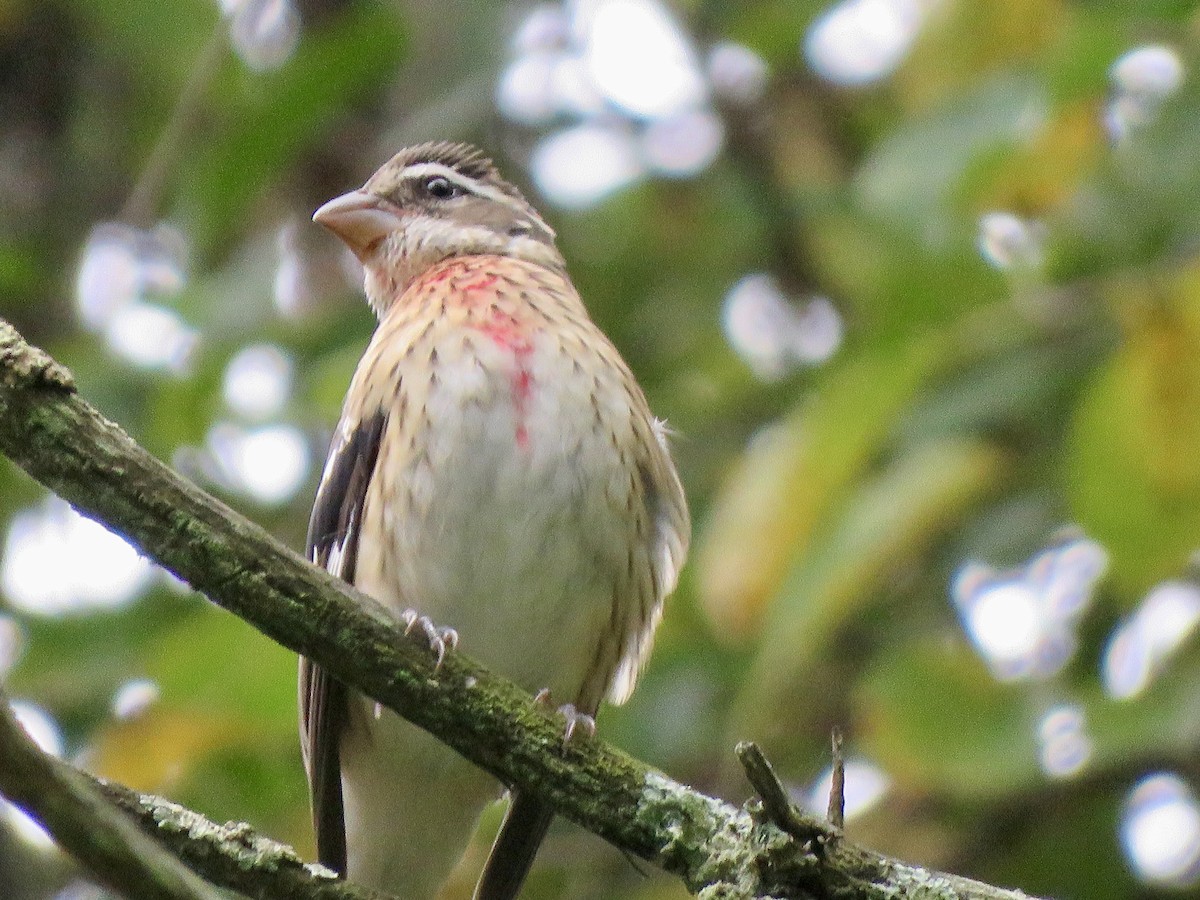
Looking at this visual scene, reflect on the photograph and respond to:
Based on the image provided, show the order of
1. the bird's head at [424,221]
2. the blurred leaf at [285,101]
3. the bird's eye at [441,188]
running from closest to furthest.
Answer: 1. the bird's head at [424,221]
2. the bird's eye at [441,188]
3. the blurred leaf at [285,101]

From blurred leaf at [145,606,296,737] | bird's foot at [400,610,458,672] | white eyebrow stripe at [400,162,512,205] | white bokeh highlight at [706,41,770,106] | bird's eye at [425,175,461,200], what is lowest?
bird's foot at [400,610,458,672]

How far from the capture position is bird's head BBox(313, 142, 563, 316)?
18.6ft

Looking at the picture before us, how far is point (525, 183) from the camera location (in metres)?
7.36

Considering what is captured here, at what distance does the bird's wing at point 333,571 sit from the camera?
4.50 meters

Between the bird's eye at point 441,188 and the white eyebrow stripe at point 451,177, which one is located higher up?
the white eyebrow stripe at point 451,177

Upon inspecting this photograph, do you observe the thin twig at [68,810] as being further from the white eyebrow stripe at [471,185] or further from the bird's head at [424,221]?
the white eyebrow stripe at [471,185]

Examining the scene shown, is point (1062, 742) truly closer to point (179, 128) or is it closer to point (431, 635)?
point (431, 635)

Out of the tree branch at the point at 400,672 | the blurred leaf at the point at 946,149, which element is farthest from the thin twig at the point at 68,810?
the blurred leaf at the point at 946,149

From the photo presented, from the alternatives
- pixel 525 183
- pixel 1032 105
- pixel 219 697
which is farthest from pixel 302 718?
pixel 525 183

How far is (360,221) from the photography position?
5.70 metres

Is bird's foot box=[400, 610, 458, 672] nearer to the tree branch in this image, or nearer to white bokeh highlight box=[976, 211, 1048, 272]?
the tree branch

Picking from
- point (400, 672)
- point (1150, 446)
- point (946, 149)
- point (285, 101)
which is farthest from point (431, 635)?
point (285, 101)

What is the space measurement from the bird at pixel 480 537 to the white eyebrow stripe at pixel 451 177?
3.07 ft

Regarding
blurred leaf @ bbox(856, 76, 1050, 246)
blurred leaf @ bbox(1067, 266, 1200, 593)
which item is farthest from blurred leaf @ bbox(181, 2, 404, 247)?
blurred leaf @ bbox(1067, 266, 1200, 593)
